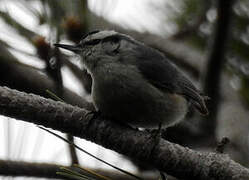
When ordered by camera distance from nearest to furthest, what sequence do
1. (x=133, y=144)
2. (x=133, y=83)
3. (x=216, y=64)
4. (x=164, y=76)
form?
1. (x=133, y=144)
2. (x=133, y=83)
3. (x=164, y=76)
4. (x=216, y=64)

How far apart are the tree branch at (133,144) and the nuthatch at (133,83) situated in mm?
288

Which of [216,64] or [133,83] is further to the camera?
[216,64]

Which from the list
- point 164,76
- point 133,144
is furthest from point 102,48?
point 133,144

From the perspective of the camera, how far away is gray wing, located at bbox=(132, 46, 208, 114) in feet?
6.90

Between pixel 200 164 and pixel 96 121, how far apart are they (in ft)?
1.36

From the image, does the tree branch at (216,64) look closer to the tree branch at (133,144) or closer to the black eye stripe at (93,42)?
the black eye stripe at (93,42)

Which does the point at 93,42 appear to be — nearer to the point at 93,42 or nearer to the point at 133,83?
the point at 93,42

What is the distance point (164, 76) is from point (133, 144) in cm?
72

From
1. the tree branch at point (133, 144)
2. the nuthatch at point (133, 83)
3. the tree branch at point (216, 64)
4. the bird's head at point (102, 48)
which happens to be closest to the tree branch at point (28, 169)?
the tree branch at point (133, 144)

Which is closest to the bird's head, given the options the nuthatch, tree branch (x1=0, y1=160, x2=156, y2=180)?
the nuthatch

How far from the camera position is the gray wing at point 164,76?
2104 mm

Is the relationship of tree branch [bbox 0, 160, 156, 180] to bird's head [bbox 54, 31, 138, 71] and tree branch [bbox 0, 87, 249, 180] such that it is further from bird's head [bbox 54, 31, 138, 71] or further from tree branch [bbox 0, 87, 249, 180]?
bird's head [bbox 54, 31, 138, 71]

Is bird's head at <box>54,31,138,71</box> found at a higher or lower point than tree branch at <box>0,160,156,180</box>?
higher

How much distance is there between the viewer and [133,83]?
6.38ft
